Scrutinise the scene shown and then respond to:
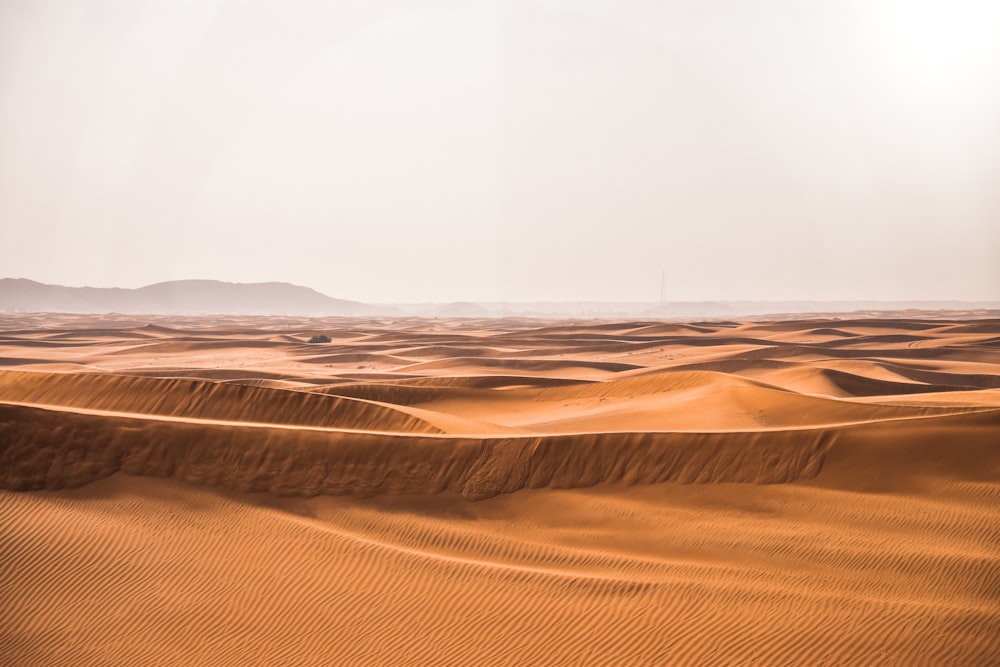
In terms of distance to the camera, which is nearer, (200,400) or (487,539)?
(487,539)

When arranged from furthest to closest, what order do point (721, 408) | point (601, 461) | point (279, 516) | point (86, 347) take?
point (86, 347) < point (721, 408) < point (601, 461) < point (279, 516)

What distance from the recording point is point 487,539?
1168 centimetres

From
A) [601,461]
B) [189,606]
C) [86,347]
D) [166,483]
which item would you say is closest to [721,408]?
[601,461]

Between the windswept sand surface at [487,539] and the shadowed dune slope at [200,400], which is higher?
the shadowed dune slope at [200,400]

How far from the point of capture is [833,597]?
940cm

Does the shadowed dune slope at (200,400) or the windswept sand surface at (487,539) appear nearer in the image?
the windswept sand surface at (487,539)

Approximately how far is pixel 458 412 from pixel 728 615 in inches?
678

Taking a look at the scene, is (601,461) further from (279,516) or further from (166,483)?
(166,483)

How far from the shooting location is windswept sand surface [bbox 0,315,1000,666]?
8539 millimetres

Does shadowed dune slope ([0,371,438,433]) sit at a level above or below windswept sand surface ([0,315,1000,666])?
above

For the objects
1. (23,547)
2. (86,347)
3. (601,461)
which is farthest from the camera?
(86,347)

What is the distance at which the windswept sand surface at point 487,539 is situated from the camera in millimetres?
8539

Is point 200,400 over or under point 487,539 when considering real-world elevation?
over

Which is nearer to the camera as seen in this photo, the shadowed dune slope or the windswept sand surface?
the windswept sand surface
